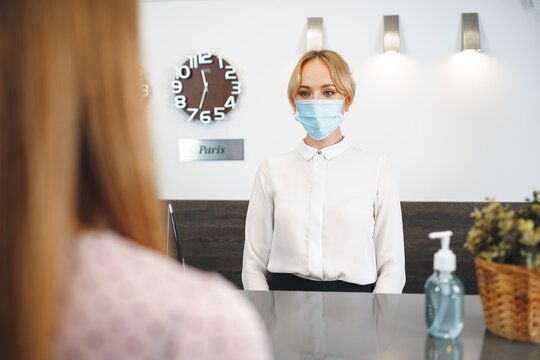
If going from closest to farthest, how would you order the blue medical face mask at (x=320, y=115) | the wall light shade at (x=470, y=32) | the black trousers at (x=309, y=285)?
the black trousers at (x=309, y=285) < the blue medical face mask at (x=320, y=115) < the wall light shade at (x=470, y=32)

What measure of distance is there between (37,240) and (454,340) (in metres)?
0.97

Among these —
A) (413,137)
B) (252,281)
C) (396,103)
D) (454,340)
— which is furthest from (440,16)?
(454,340)

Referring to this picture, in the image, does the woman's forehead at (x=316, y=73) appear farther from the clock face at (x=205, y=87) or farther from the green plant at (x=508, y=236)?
the clock face at (x=205, y=87)

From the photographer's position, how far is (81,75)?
1.57 ft

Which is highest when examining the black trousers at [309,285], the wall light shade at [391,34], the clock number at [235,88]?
the wall light shade at [391,34]

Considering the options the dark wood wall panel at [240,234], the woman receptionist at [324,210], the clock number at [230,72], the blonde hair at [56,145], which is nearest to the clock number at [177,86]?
the clock number at [230,72]

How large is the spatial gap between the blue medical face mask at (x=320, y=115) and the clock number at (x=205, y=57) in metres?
2.10

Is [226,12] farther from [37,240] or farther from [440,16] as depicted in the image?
[37,240]

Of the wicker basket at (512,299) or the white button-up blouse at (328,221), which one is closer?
the wicker basket at (512,299)

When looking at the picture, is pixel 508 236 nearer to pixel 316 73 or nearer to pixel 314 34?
pixel 316 73

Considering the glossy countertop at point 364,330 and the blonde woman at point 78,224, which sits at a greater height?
the blonde woman at point 78,224

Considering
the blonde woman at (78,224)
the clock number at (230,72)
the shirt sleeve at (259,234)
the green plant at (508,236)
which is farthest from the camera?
the clock number at (230,72)

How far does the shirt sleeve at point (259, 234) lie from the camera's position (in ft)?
6.14

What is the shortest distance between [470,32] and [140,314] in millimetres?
3856
